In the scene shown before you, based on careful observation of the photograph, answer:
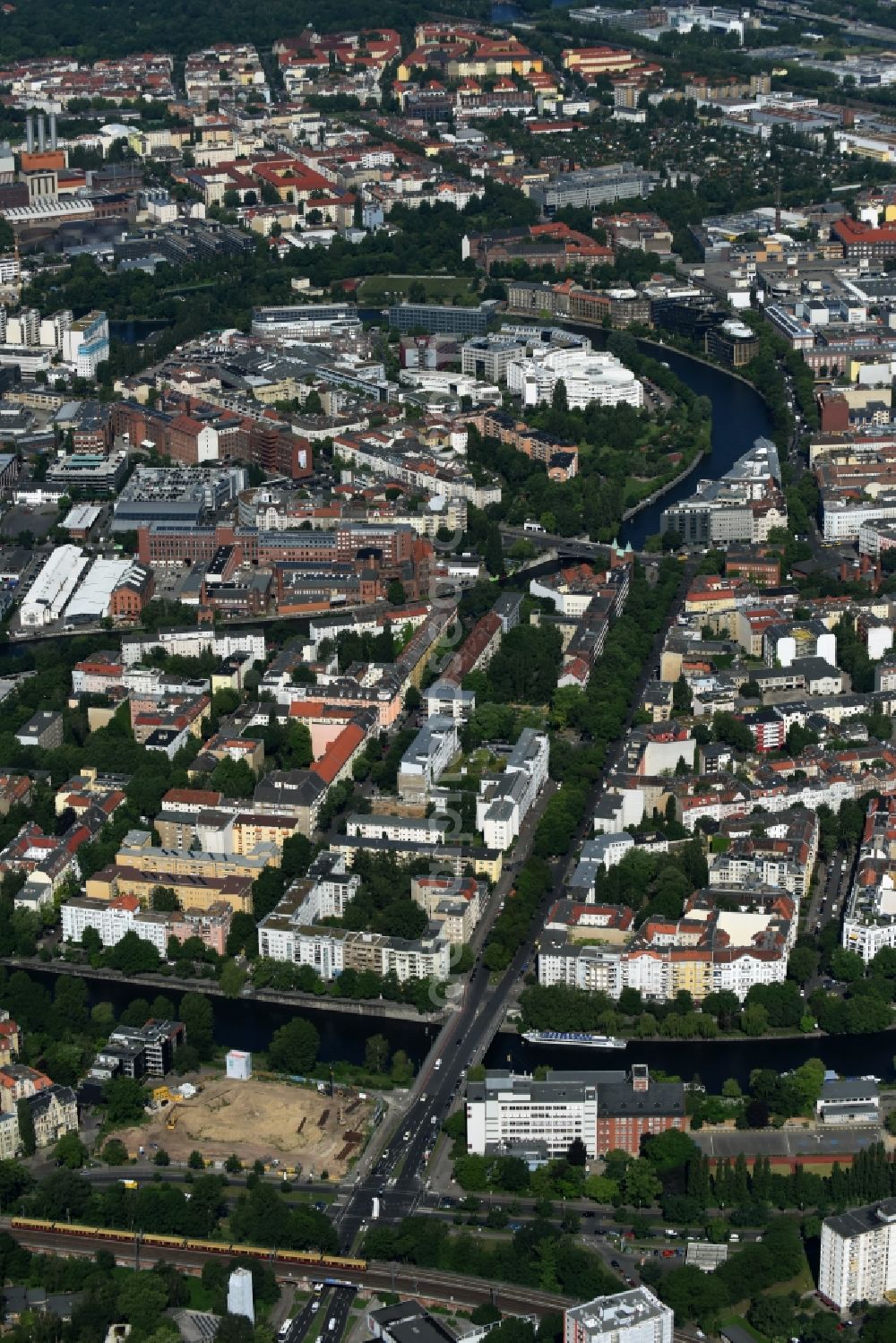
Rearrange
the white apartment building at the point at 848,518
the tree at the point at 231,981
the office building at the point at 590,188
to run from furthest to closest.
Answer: the office building at the point at 590,188 → the white apartment building at the point at 848,518 → the tree at the point at 231,981

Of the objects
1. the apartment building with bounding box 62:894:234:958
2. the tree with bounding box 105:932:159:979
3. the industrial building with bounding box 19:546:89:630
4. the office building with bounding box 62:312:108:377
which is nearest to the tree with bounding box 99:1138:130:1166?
the tree with bounding box 105:932:159:979

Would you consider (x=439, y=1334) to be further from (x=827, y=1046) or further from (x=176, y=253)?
(x=176, y=253)

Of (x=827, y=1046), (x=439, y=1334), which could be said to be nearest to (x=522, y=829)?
(x=827, y=1046)

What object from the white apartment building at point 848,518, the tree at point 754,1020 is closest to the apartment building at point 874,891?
the tree at point 754,1020

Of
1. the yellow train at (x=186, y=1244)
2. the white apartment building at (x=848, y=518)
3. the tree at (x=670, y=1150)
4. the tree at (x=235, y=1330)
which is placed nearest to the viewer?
the tree at (x=235, y=1330)

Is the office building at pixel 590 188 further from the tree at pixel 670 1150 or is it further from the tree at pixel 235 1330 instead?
the tree at pixel 235 1330

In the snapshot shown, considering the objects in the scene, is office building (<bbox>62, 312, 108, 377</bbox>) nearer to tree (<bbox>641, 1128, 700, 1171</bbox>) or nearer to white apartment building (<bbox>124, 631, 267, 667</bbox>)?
white apartment building (<bbox>124, 631, 267, 667</bbox>)
